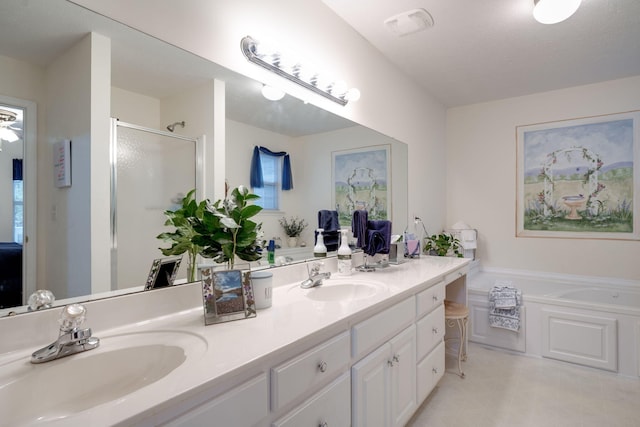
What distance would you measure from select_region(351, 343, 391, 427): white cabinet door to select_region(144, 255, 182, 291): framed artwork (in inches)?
30.0

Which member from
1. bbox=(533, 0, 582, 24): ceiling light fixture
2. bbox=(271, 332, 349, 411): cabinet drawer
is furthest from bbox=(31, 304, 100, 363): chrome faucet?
bbox=(533, 0, 582, 24): ceiling light fixture

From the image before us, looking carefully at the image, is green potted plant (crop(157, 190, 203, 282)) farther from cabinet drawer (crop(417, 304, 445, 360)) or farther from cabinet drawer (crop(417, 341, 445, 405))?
cabinet drawer (crop(417, 341, 445, 405))

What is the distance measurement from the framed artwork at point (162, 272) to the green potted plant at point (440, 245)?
99.3 inches

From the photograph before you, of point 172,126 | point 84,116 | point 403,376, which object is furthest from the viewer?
point 403,376

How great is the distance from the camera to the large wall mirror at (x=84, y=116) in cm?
87

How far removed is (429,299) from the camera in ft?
6.09

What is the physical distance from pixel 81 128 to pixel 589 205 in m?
3.85

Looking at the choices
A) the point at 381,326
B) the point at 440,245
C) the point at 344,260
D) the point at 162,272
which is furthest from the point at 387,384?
the point at 440,245

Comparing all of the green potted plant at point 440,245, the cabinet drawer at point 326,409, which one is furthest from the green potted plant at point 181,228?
the green potted plant at point 440,245

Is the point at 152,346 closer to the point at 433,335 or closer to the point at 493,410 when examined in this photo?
the point at 433,335

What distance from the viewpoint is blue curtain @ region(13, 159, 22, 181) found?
2.78ft

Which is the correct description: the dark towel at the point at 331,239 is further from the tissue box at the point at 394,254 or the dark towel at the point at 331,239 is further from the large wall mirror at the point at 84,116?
the large wall mirror at the point at 84,116

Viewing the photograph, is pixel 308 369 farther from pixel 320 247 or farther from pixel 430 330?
pixel 430 330

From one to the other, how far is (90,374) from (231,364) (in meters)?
0.37
